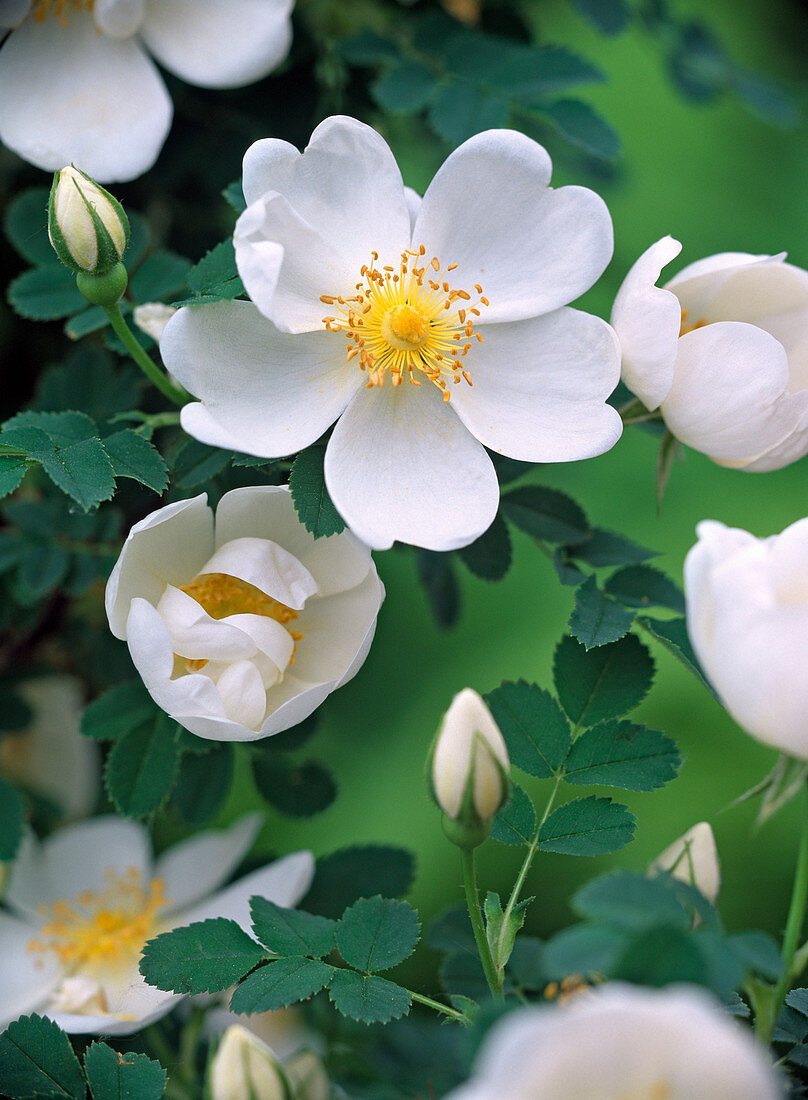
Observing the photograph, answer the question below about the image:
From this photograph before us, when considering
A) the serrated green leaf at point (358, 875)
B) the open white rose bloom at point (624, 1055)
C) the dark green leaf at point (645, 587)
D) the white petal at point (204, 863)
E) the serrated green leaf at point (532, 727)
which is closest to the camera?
the open white rose bloom at point (624, 1055)

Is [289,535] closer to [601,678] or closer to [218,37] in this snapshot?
[601,678]

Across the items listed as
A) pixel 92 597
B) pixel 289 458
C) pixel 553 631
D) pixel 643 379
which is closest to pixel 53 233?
pixel 289 458

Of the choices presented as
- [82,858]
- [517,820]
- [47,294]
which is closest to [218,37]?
[47,294]

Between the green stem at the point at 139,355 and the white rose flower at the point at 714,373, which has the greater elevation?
the white rose flower at the point at 714,373

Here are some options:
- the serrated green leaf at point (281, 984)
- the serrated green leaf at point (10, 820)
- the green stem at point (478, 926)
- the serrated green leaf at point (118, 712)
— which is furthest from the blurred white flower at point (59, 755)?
the green stem at point (478, 926)

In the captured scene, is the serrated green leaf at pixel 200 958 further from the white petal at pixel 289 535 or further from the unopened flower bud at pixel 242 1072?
the white petal at pixel 289 535

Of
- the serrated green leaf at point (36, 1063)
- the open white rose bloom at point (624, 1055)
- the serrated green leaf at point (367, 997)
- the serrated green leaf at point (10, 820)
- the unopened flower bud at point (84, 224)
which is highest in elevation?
the unopened flower bud at point (84, 224)

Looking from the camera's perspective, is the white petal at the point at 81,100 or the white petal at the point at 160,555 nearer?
the white petal at the point at 160,555
